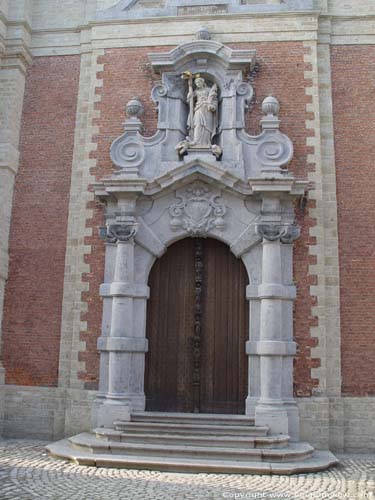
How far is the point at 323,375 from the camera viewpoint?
8.75m

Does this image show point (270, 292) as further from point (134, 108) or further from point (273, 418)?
point (134, 108)

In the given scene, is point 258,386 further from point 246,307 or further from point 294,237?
point 294,237

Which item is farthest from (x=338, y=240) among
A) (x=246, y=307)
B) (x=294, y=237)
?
(x=246, y=307)

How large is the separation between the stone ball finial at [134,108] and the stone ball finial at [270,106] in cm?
208

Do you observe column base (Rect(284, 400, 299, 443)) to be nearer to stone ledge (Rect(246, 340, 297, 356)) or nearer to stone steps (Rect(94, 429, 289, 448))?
stone steps (Rect(94, 429, 289, 448))

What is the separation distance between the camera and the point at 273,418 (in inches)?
324

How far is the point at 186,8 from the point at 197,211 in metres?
3.96

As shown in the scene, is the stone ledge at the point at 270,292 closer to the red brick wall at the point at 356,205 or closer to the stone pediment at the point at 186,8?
the red brick wall at the point at 356,205

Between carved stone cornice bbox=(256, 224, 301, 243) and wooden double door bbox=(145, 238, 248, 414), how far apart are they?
776 millimetres

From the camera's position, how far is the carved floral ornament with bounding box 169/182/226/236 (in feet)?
30.2

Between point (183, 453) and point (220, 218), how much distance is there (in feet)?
11.9

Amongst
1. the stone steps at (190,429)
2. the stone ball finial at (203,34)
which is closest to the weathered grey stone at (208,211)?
the stone ball finial at (203,34)

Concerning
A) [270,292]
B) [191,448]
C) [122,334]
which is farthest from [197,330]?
[191,448]

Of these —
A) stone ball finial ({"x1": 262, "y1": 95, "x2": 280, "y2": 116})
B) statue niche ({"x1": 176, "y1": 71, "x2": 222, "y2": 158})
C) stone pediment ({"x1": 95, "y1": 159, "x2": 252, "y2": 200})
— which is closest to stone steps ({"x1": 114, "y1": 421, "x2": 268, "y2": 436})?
stone pediment ({"x1": 95, "y1": 159, "x2": 252, "y2": 200})
